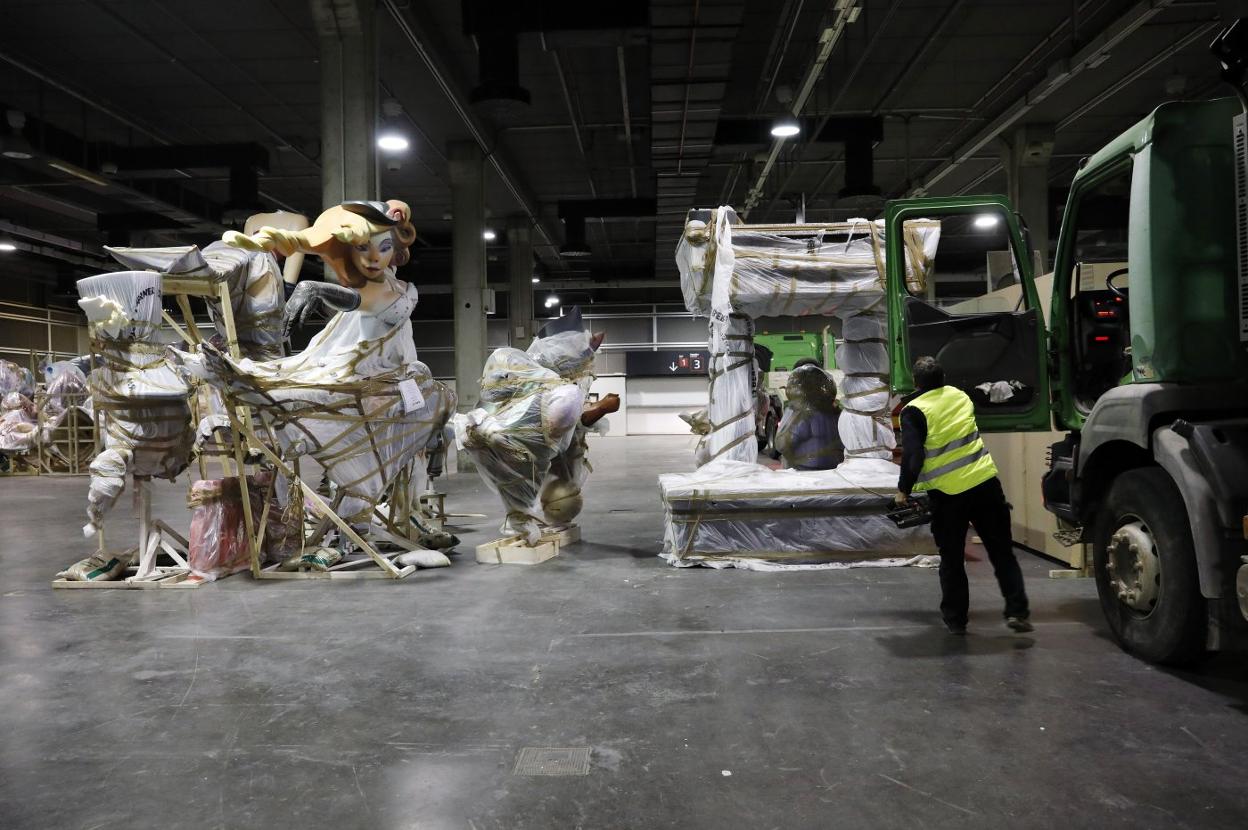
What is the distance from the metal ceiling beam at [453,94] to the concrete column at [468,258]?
1.30 ft

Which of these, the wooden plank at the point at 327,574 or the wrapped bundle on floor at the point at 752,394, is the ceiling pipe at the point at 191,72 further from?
the wrapped bundle on floor at the point at 752,394

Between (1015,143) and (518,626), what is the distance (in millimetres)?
12465

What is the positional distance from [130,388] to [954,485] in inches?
192

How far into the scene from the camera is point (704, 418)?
336 inches

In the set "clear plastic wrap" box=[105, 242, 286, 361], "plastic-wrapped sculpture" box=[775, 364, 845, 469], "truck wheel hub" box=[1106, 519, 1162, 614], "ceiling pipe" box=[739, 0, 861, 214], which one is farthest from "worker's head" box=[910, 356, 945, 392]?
"ceiling pipe" box=[739, 0, 861, 214]

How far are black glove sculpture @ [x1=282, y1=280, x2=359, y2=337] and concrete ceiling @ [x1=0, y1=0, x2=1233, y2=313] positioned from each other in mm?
4301

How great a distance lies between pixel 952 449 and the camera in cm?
372

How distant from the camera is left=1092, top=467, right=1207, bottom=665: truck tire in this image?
3.09 m

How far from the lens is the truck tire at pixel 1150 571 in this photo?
3.09m

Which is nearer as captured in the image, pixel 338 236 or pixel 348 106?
pixel 338 236

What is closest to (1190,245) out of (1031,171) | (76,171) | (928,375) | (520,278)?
(928,375)

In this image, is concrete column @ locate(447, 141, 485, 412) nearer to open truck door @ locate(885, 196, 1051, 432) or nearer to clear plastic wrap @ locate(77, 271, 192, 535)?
clear plastic wrap @ locate(77, 271, 192, 535)

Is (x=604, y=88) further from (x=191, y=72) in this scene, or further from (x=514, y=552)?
(x=514, y=552)

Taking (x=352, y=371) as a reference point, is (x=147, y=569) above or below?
below
